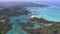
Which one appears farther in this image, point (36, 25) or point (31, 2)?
point (31, 2)

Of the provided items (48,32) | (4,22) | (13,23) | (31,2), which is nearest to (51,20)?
(48,32)

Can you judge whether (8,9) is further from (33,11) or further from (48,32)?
(48,32)

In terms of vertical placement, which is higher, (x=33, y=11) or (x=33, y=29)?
(x=33, y=11)

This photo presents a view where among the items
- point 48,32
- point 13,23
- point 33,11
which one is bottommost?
point 48,32

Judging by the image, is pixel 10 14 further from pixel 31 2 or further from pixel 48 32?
pixel 48 32

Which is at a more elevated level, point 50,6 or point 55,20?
point 50,6

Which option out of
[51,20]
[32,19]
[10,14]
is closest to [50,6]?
[51,20]

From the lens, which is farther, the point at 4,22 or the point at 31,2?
the point at 31,2
